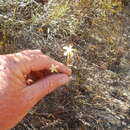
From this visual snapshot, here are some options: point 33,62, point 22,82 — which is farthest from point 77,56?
point 22,82

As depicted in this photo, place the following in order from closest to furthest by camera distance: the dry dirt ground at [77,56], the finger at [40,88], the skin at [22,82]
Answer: the skin at [22,82]
the finger at [40,88]
the dry dirt ground at [77,56]

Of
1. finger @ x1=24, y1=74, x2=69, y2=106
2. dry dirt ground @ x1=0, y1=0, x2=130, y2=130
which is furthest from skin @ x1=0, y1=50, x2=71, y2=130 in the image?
dry dirt ground @ x1=0, y1=0, x2=130, y2=130

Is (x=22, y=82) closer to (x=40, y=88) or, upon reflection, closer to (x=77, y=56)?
(x=40, y=88)

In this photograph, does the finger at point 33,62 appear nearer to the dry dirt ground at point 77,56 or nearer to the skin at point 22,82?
the skin at point 22,82

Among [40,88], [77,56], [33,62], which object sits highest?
[33,62]

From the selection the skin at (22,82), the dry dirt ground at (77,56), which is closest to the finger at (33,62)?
the skin at (22,82)

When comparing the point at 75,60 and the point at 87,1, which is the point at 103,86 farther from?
the point at 87,1

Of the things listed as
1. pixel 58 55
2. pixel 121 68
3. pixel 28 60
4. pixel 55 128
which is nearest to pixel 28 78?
pixel 28 60
